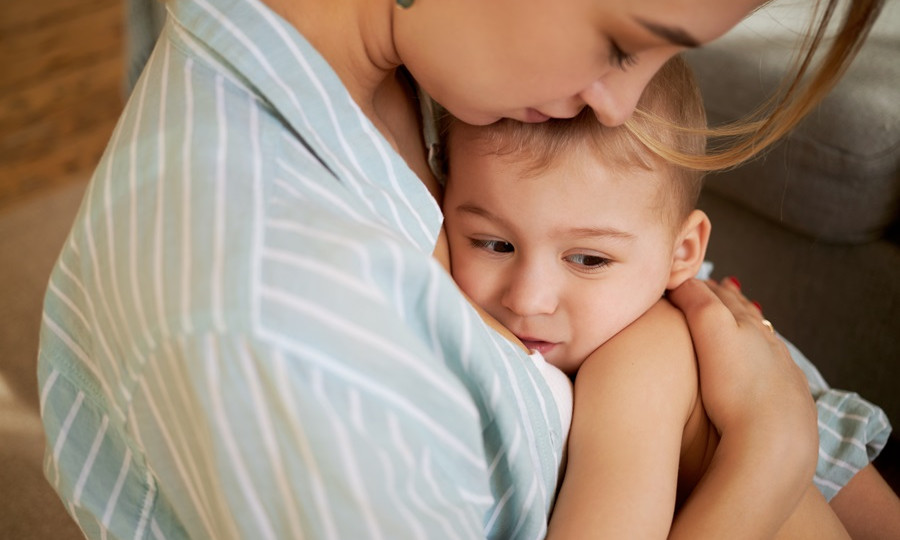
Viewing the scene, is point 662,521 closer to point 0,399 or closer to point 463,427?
point 463,427

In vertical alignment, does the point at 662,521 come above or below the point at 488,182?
below

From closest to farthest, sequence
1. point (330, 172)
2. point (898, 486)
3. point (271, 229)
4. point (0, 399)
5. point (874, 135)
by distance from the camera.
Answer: point (271, 229) < point (330, 172) < point (874, 135) < point (898, 486) < point (0, 399)

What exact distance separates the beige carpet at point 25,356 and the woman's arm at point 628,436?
87cm

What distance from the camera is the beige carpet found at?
1.31 metres

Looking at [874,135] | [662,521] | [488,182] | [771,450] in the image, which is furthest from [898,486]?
[488,182]

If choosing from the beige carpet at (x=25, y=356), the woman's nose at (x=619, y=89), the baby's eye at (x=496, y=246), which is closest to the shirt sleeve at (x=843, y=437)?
the baby's eye at (x=496, y=246)

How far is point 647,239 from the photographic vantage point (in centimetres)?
93

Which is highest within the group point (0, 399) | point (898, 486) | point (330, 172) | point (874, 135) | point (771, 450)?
point (330, 172)

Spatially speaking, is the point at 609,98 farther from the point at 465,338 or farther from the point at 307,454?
the point at 307,454

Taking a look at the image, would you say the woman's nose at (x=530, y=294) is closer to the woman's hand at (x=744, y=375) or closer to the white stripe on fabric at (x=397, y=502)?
the woman's hand at (x=744, y=375)

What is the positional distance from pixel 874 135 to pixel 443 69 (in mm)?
806

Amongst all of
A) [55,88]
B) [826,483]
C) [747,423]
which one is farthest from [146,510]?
[55,88]

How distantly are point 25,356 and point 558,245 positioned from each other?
4.03 feet

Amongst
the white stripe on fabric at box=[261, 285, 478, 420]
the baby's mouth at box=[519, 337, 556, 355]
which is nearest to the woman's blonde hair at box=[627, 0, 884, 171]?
the baby's mouth at box=[519, 337, 556, 355]
